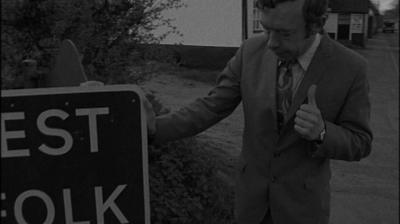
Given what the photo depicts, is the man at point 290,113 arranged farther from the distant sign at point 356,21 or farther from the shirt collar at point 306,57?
the distant sign at point 356,21

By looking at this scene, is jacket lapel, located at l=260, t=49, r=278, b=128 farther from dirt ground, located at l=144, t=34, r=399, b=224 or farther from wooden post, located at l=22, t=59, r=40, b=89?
dirt ground, located at l=144, t=34, r=399, b=224

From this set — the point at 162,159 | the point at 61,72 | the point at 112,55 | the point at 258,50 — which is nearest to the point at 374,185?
the point at 162,159

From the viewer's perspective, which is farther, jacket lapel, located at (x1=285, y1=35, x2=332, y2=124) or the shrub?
the shrub

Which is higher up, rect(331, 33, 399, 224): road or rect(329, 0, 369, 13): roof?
rect(329, 0, 369, 13): roof

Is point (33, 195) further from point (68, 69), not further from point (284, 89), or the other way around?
point (284, 89)

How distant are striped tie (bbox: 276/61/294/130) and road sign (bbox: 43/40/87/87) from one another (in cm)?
74

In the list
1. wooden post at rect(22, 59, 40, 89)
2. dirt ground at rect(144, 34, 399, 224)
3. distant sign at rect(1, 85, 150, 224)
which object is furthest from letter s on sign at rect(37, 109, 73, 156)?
dirt ground at rect(144, 34, 399, 224)

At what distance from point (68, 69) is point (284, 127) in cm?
78

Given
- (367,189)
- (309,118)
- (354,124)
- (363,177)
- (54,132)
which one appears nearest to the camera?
(54,132)

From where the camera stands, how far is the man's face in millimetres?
1886

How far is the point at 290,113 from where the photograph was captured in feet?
6.60

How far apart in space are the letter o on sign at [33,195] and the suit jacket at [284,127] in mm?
627

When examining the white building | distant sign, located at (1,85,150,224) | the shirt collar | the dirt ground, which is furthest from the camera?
the dirt ground

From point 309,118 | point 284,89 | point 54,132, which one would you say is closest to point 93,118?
point 54,132
